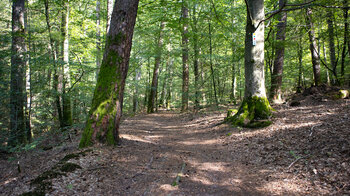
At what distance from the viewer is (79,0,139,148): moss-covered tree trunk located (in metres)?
4.94

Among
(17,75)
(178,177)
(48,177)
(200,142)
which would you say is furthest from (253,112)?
(17,75)

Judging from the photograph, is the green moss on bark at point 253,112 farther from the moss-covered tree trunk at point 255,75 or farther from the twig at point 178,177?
the twig at point 178,177

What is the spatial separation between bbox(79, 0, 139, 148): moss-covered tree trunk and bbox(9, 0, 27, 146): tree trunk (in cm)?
431

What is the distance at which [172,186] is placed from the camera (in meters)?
3.27

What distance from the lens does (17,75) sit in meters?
7.25

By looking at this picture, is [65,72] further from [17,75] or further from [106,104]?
[106,104]

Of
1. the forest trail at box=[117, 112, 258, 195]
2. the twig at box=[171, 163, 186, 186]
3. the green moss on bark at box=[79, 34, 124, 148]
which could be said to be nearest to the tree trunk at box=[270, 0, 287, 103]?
the forest trail at box=[117, 112, 258, 195]

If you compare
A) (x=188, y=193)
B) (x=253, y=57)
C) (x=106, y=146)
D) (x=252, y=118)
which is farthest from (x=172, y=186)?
(x=253, y=57)

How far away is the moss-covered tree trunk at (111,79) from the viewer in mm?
4938

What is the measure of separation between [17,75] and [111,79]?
5.13m

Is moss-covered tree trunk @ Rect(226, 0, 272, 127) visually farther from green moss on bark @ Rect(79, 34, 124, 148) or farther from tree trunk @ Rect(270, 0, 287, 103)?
green moss on bark @ Rect(79, 34, 124, 148)

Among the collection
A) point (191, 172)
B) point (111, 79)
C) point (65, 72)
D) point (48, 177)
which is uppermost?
point (65, 72)

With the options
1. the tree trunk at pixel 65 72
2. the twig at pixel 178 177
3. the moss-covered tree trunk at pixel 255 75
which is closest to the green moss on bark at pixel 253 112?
the moss-covered tree trunk at pixel 255 75

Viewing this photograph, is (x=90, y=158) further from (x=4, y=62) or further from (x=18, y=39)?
(x=18, y=39)
